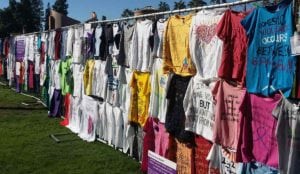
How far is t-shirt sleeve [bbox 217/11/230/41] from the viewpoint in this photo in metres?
4.87

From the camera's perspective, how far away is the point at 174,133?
6227 mm

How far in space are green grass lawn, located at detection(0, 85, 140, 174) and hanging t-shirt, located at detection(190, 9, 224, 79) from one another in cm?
252

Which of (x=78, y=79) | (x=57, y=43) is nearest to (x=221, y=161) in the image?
(x=78, y=79)

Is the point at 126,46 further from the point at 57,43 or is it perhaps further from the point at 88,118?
the point at 57,43

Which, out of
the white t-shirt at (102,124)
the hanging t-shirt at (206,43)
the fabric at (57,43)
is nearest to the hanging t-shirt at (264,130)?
the hanging t-shirt at (206,43)

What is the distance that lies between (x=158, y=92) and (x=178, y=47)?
99cm

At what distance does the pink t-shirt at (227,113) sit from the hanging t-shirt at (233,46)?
0.16m

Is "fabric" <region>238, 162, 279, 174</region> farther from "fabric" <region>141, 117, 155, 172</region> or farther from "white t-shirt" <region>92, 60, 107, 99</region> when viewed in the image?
"white t-shirt" <region>92, 60, 107, 99</region>

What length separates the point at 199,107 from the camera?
565 centimetres

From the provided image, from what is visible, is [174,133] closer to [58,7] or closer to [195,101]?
[195,101]

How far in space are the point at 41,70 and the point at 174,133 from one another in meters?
9.22

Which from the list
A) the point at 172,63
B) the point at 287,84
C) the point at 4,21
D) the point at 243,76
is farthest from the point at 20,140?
the point at 4,21

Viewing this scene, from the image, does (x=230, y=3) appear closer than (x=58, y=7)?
Yes

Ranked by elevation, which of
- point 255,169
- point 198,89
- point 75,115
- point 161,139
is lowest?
point 75,115
